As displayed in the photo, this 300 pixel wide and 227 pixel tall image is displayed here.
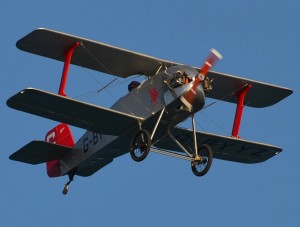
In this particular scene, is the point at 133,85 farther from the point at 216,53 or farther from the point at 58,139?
the point at 58,139

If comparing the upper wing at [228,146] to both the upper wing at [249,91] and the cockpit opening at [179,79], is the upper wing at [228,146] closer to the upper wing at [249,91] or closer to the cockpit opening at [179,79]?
the upper wing at [249,91]

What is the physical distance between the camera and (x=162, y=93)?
78.2ft

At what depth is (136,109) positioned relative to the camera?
24172 millimetres

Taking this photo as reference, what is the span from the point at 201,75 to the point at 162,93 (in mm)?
946

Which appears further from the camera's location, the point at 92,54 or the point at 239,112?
the point at 239,112

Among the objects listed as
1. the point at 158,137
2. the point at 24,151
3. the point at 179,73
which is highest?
the point at 179,73

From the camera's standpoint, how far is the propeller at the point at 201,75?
922 inches

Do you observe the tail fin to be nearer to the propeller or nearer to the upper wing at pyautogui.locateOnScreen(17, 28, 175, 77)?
the upper wing at pyautogui.locateOnScreen(17, 28, 175, 77)

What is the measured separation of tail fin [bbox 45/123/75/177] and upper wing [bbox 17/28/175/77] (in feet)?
8.91

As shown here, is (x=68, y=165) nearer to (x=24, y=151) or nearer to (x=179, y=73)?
(x=24, y=151)

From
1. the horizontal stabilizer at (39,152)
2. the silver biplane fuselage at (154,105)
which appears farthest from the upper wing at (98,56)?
the horizontal stabilizer at (39,152)

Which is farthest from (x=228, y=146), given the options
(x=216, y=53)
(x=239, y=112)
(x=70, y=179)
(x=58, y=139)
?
(x=58, y=139)

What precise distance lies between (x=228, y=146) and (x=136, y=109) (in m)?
3.01

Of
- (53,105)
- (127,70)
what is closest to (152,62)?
(127,70)
